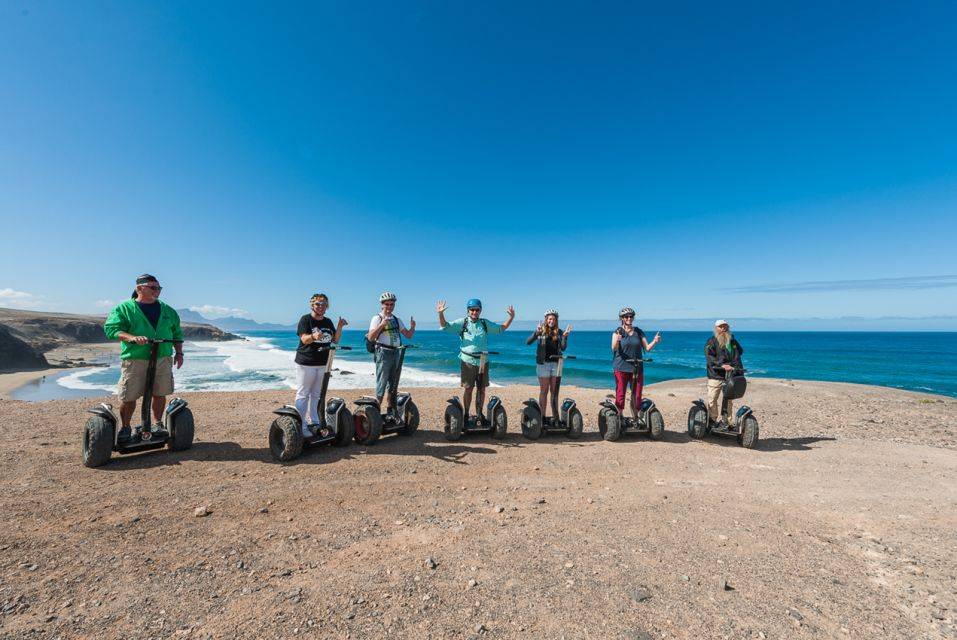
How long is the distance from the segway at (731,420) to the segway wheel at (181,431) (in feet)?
29.2

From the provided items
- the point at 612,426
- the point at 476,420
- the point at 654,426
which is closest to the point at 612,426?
the point at 612,426

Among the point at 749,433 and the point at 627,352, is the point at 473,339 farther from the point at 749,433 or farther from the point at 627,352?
the point at 749,433

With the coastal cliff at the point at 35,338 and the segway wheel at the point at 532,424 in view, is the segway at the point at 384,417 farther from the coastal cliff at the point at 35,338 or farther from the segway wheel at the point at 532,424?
the coastal cliff at the point at 35,338

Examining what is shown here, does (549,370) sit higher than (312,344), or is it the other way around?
(312,344)

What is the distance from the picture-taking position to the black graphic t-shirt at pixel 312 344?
600 centimetres

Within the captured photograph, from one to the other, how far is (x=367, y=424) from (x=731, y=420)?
7.01 metres

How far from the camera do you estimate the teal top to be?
7.11 meters

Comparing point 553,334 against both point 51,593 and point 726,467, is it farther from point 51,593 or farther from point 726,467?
point 51,593

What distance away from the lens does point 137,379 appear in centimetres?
573

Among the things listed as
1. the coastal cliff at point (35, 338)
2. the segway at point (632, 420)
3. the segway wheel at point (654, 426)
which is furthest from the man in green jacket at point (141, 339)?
the coastal cliff at point (35, 338)

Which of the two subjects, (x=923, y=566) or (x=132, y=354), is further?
(x=132, y=354)

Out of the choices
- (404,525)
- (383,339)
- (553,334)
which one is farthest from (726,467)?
(383,339)

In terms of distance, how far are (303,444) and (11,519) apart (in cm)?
285

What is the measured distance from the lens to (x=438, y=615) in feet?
8.58
